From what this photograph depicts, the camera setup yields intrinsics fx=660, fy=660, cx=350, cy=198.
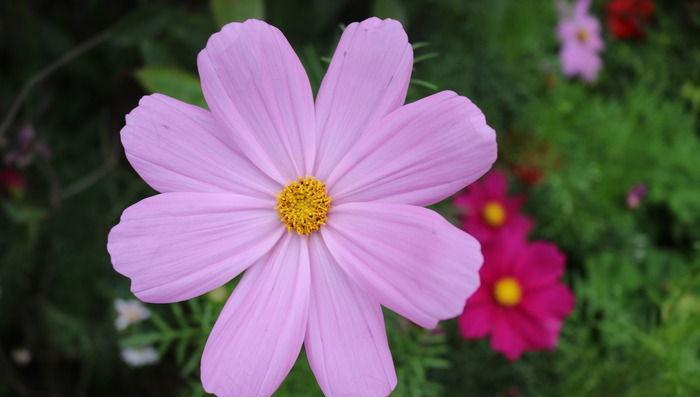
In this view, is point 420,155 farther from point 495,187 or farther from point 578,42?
point 578,42

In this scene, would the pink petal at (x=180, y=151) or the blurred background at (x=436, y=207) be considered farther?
the blurred background at (x=436, y=207)

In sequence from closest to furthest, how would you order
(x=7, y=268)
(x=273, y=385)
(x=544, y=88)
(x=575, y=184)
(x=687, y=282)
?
(x=273, y=385), (x=687, y=282), (x=7, y=268), (x=575, y=184), (x=544, y=88)

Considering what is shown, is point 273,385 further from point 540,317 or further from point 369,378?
point 540,317

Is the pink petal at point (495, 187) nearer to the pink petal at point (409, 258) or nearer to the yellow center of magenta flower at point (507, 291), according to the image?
the yellow center of magenta flower at point (507, 291)

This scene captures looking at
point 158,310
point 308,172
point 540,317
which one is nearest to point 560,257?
point 540,317

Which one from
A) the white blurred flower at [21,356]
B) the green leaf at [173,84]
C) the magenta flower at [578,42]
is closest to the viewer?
the green leaf at [173,84]

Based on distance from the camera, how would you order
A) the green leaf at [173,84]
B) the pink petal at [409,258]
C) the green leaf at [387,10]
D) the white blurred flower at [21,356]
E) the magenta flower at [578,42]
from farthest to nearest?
the magenta flower at [578,42]
the white blurred flower at [21,356]
the green leaf at [387,10]
the green leaf at [173,84]
the pink petal at [409,258]

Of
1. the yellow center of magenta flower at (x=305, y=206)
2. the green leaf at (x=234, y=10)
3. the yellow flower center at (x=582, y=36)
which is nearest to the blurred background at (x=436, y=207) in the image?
the green leaf at (x=234, y=10)
